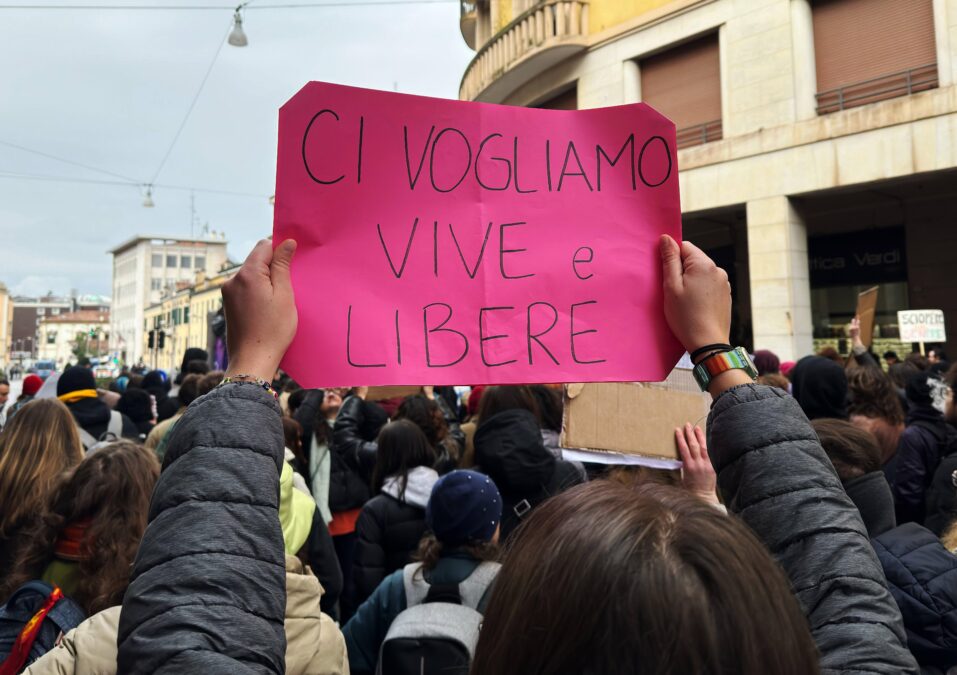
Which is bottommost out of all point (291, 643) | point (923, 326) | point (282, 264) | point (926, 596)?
point (291, 643)

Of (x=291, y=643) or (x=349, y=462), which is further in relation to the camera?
(x=349, y=462)

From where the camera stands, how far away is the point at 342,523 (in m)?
4.46

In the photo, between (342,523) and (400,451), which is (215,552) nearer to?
(400,451)

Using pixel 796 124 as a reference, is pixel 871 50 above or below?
above

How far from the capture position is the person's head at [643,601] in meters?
0.62

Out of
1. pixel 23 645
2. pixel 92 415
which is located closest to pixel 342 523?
pixel 92 415

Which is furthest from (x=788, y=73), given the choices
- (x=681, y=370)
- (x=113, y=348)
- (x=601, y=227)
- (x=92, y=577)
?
(x=113, y=348)

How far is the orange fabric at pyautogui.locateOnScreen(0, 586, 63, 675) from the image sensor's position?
1.65 m

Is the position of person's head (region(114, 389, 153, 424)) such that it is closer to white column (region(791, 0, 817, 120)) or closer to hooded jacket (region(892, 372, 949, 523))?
hooded jacket (region(892, 372, 949, 523))

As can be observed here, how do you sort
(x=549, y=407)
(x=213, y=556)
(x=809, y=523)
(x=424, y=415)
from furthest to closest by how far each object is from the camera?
(x=424, y=415) < (x=549, y=407) < (x=809, y=523) < (x=213, y=556)

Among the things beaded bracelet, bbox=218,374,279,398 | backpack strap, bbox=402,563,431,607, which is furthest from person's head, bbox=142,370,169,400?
beaded bracelet, bbox=218,374,279,398

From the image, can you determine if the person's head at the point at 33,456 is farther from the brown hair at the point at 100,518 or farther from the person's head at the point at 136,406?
the person's head at the point at 136,406

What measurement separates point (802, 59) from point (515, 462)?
11345 millimetres

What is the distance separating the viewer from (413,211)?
1.49 m
